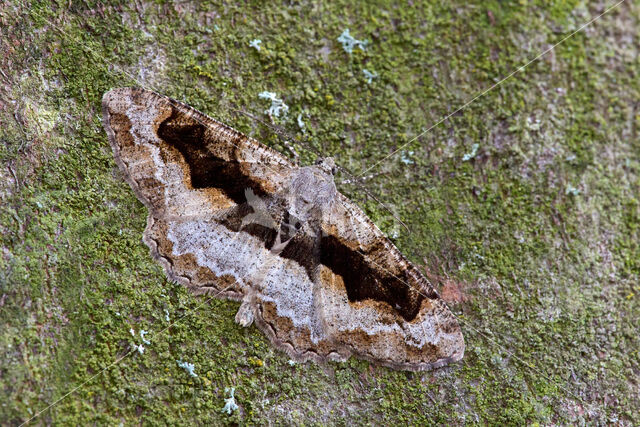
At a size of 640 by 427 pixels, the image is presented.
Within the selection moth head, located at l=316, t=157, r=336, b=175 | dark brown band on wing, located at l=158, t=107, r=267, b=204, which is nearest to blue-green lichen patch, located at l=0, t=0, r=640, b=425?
moth head, located at l=316, t=157, r=336, b=175

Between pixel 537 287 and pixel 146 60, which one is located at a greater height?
pixel 146 60

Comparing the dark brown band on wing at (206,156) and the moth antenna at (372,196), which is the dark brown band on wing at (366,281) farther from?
the dark brown band on wing at (206,156)

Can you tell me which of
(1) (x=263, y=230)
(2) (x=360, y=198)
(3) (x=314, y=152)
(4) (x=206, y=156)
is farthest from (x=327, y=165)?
(4) (x=206, y=156)

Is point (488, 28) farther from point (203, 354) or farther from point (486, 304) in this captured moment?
point (203, 354)

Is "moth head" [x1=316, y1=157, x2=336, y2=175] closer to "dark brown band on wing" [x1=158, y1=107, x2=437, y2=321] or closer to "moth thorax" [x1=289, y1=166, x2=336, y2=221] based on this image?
"moth thorax" [x1=289, y1=166, x2=336, y2=221]

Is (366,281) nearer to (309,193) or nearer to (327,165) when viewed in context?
(309,193)

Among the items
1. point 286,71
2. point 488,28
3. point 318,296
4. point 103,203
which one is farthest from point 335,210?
point 488,28

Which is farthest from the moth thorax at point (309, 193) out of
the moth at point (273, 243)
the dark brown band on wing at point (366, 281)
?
the dark brown band on wing at point (366, 281)
